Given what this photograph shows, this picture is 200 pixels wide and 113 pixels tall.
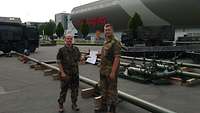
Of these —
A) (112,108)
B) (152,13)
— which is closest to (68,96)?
(112,108)

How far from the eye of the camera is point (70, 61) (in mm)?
6281

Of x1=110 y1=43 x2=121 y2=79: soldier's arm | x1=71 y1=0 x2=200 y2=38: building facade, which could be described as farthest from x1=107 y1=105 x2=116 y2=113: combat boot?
x1=71 y1=0 x2=200 y2=38: building facade

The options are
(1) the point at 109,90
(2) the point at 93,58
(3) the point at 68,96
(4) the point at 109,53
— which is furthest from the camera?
(2) the point at 93,58

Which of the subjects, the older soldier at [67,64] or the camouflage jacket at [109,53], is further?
the older soldier at [67,64]

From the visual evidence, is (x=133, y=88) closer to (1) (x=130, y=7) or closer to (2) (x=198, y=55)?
(2) (x=198, y=55)

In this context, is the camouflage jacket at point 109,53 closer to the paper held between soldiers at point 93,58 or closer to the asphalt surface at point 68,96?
the asphalt surface at point 68,96

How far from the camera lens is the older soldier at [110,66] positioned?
566 centimetres

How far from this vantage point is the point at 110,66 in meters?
5.76

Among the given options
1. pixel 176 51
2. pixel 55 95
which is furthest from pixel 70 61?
pixel 176 51

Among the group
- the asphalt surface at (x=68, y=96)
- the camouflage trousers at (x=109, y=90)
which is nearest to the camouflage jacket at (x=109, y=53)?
the camouflage trousers at (x=109, y=90)

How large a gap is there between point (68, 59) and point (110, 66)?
38.2 inches

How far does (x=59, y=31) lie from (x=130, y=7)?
26.8 meters

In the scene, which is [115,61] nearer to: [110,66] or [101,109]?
[110,66]

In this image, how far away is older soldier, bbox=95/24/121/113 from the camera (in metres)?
5.66
